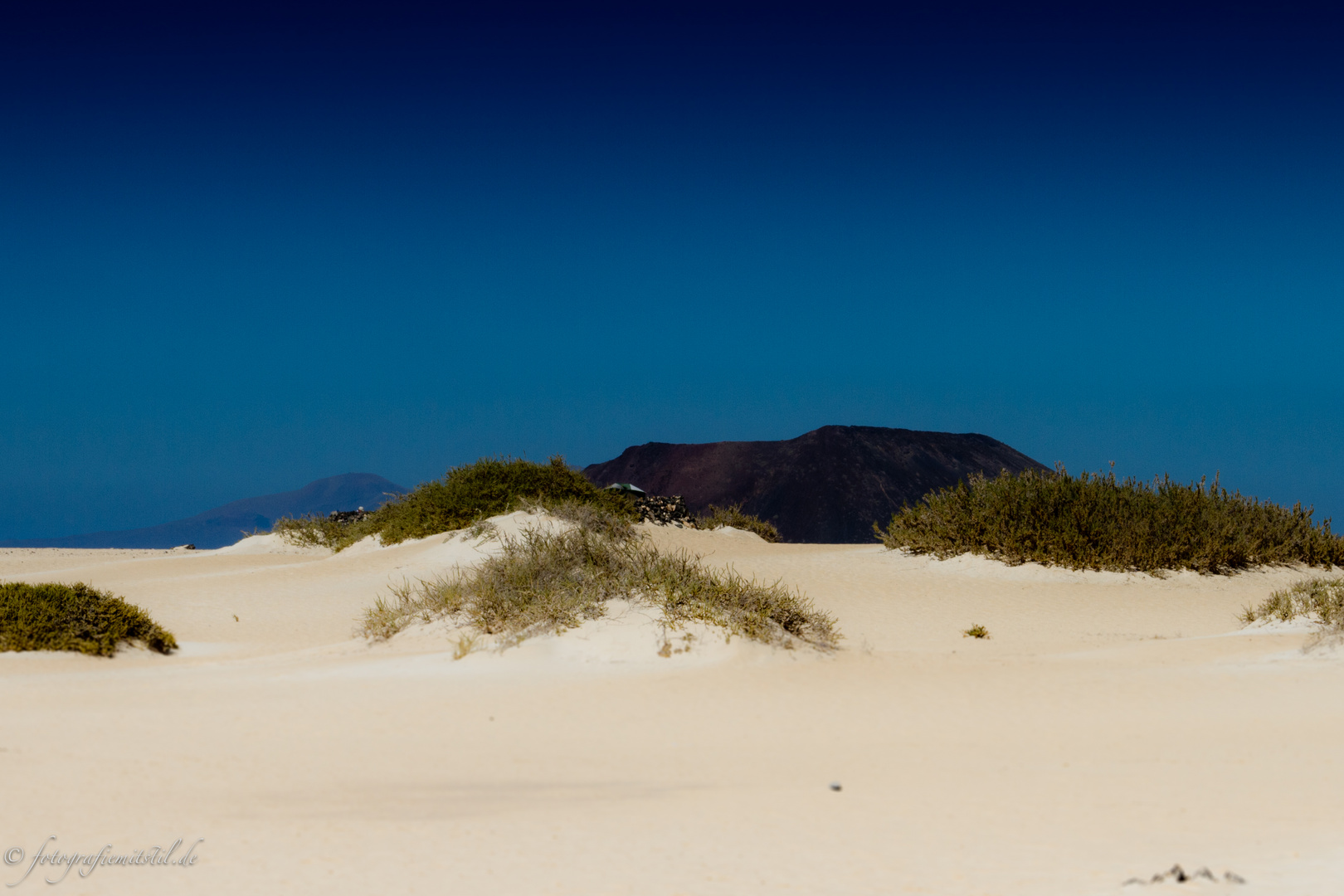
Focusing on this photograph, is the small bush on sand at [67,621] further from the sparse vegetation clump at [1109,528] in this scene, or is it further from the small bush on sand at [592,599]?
the sparse vegetation clump at [1109,528]

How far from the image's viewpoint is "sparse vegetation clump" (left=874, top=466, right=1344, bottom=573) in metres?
16.2

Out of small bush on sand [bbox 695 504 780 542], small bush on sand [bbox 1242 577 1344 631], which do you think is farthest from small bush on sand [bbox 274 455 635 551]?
small bush on sand [bbox 1242 577 1344 631]

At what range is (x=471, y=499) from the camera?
20.6 meters

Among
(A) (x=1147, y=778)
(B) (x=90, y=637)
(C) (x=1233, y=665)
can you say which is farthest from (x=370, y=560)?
(A) (x=1147, y=778)

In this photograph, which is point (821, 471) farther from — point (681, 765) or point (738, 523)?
point (681, 765)

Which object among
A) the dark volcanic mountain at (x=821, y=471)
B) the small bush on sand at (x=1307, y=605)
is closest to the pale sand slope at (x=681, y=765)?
the small bush on sand at (x=1307, y=605)

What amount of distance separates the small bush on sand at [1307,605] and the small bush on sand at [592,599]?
15.3ft

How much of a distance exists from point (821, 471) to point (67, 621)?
2641 cm

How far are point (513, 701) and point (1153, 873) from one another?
186 inches

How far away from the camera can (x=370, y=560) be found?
18344 mm

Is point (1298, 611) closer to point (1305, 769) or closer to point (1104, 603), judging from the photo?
point (1104, 603)

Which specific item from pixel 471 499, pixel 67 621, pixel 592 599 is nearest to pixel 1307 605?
pixel 592 599

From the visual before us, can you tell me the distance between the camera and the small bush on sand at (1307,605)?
393 inches

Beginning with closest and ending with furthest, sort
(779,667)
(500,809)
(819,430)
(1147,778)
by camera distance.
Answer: (500,809)
(1147,778)
(779,667)
(819,430)
